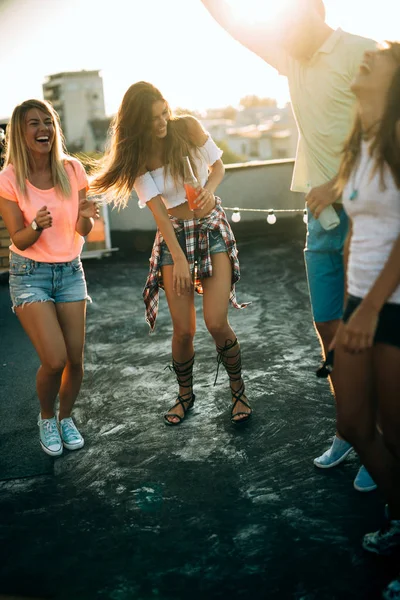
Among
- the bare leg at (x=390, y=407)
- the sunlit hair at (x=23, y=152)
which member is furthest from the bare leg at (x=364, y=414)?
the sunlit hair at (x=23, y=152)

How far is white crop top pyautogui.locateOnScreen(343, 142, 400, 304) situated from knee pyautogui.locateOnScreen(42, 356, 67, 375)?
1.64 metres

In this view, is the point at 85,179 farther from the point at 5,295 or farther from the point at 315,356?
the point at 5,295

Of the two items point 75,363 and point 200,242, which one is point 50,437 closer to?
point 75,363

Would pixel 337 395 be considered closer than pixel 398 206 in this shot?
No

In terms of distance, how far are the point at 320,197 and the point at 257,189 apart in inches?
293

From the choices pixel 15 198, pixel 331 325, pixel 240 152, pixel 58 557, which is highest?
pixel 15 198

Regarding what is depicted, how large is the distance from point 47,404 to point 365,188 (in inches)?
82.2

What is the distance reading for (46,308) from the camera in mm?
3223

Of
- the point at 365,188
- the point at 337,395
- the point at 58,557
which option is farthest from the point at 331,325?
the point at 58,557

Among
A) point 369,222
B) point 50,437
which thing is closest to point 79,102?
point 50,437

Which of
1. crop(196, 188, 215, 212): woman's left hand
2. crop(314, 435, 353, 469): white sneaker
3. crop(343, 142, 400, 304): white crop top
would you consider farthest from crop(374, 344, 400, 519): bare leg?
crop(196, 188, 215, 212): woman's left hand

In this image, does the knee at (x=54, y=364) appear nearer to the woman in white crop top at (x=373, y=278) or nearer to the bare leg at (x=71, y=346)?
the bare leg at (x=71, y=346)

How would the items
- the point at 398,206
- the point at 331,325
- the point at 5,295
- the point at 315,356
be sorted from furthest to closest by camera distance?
the point at 5,295
the point at 315,356
the point at 331,325
the point at 398,206

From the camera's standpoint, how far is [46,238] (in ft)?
10.7
